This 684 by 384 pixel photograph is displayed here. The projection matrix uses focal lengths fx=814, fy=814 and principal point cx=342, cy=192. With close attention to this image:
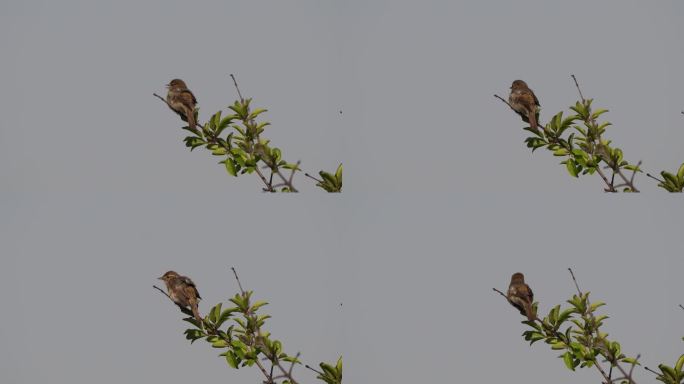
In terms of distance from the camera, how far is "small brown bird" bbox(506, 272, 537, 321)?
2967mm

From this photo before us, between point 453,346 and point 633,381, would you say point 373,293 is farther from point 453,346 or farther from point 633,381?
point 633,381

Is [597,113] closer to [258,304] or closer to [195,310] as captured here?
[258,304]

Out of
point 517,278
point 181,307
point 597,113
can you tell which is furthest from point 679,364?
point 181,307

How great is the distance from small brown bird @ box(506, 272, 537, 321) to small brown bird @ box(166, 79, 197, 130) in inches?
51.9

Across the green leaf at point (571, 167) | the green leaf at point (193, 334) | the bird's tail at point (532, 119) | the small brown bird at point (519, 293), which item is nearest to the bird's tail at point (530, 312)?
the small brown bird at point (519, 293)

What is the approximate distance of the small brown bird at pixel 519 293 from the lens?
2967mm

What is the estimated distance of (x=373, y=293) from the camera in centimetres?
295

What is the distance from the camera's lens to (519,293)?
2.97 metres

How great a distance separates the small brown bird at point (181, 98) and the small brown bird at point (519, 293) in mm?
1318

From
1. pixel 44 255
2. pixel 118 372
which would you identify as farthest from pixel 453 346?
pixel 44 255

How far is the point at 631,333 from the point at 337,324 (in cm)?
109

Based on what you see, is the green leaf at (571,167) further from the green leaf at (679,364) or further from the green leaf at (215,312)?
the green leaf at (215,312)

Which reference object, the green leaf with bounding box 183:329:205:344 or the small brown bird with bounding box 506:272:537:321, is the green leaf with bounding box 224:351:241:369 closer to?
the green leaf with bounding box 183:329:205:344

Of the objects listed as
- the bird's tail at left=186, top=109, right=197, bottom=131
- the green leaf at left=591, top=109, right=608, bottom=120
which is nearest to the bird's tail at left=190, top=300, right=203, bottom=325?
the bird's tail at left=186, top=109, right=197, bottom=131
